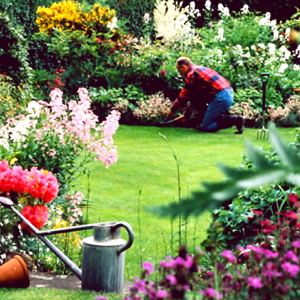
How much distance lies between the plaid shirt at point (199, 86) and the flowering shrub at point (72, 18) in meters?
4.67

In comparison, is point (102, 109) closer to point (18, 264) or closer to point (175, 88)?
point (175, 88)

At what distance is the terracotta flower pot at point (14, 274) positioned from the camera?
4023 millimetres

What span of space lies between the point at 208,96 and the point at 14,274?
8.16 m

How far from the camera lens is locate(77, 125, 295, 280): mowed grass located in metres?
5.59

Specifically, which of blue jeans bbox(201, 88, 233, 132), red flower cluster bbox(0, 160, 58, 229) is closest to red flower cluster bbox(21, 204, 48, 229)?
red flower cluster bbox(0, 160, 58, 229)

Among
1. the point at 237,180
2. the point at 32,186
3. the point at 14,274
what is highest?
the point at 237,180

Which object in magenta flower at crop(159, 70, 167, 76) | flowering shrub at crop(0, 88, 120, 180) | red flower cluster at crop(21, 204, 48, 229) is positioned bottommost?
red flower cluster at crop(21, 204, 48, 229)

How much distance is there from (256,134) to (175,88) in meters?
2.65

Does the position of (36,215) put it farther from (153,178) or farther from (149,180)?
(153,178)

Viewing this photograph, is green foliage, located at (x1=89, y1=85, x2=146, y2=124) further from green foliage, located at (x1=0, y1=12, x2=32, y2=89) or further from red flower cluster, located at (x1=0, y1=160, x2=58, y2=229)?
red flower cluster, located at (x1=0, y1=160, x2=58, y2=229)

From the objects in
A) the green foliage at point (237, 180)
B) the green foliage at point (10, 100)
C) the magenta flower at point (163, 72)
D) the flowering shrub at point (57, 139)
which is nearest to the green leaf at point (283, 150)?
the green foliage at point (237, 180)

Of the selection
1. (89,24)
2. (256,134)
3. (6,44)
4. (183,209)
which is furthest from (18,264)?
(89,24)

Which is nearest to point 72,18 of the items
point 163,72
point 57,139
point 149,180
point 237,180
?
point 163,72

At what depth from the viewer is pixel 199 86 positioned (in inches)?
459
